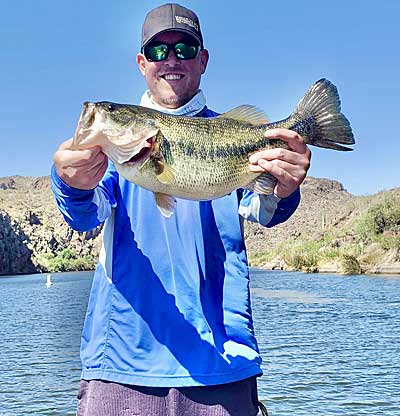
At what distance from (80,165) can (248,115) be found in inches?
37.4

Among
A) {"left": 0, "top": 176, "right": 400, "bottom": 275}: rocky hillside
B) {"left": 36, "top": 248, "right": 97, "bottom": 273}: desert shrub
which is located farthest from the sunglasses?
{"left": 36, "top": 248, "right": 97, "bottom": 273}: desert shrub

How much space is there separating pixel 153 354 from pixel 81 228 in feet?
2.42

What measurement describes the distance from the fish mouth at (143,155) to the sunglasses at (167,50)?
2.43 feet

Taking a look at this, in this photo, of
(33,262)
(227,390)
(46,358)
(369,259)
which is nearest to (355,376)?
(46,358)

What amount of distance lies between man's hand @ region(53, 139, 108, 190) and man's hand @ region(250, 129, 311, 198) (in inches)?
28.7

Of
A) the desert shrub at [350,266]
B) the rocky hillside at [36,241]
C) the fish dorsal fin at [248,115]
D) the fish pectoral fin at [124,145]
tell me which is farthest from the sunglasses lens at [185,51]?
the rocky hillside at [36,241]

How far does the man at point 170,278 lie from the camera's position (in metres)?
3.23

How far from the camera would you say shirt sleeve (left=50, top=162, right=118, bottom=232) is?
10.4 ft

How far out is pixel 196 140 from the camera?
3168 millimetres

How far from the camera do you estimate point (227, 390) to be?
10.8ft

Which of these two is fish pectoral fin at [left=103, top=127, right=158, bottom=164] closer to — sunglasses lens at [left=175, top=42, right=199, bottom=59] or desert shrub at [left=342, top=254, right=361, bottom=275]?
sunglasses lens at [left=175, top=42, right=199, bottom=59]

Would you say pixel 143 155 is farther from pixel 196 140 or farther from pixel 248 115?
pixel 248 115

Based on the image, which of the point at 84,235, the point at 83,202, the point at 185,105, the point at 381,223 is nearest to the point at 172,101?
the point at 185,105

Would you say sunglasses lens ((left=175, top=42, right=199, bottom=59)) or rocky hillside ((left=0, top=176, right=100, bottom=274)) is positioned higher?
rocky hillside ((left=0, top=176, right=100, bottom=274))
